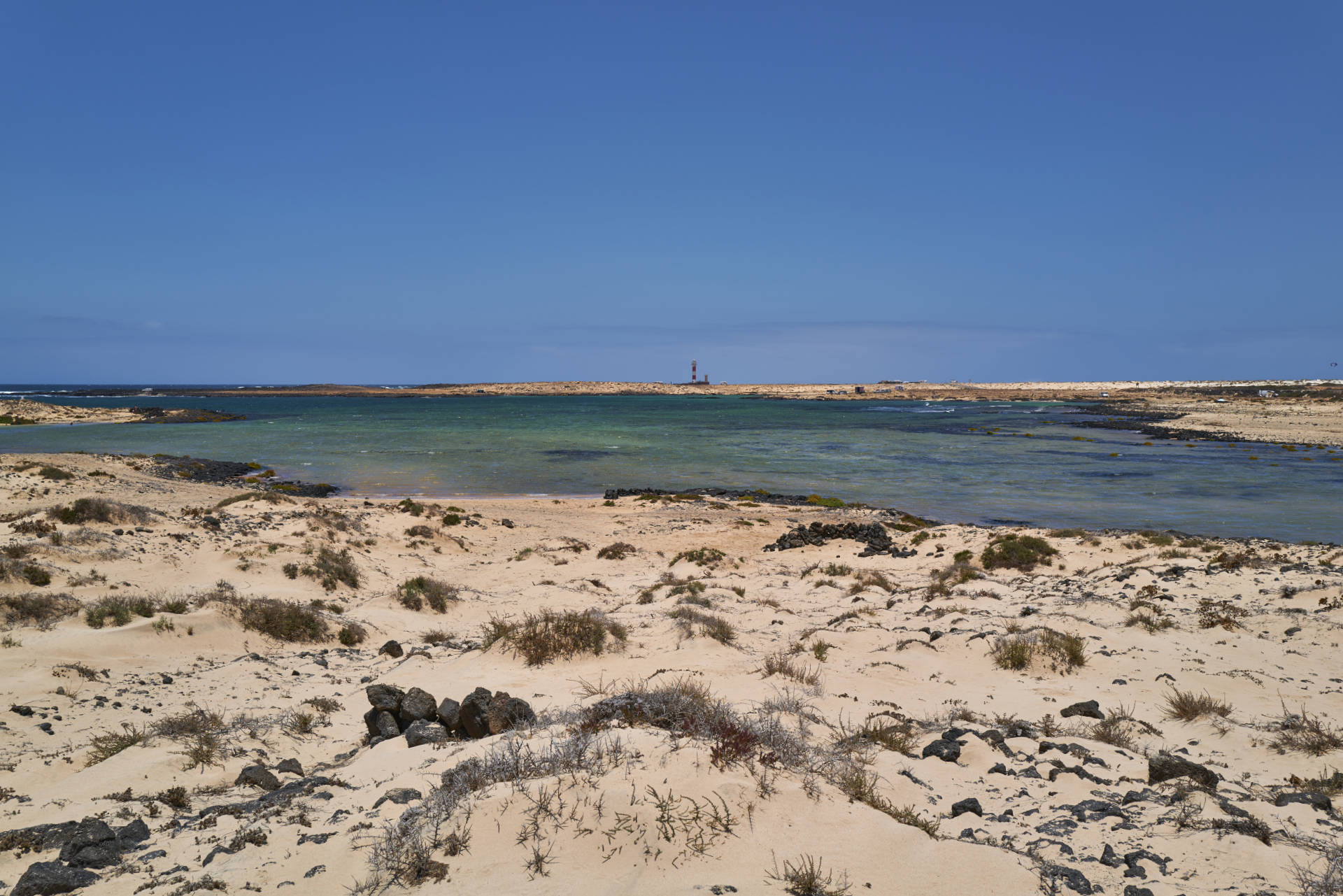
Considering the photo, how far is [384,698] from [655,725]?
287 cm

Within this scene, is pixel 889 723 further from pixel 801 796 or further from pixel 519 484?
pixel 519 484

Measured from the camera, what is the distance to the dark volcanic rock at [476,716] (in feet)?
20.3

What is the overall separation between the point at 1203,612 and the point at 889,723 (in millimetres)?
7409

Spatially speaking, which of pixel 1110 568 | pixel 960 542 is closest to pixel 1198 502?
pixel 960 542

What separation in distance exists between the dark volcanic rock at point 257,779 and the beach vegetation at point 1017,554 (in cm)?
1531

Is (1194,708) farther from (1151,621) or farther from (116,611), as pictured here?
(116,611)

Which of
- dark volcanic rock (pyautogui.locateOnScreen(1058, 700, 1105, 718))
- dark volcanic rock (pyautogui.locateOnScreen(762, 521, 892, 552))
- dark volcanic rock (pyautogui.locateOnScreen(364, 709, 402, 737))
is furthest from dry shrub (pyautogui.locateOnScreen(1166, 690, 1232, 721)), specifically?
dark volcanic rock (pyautogui.locateOnScreen(762, 521, 892, 552))

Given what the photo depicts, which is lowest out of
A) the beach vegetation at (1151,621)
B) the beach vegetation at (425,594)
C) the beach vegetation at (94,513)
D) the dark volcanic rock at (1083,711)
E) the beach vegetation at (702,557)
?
the beach vegetation at (702,557)

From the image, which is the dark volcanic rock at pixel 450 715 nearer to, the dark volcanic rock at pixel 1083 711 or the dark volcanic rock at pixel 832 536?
the dark volcanic rock at pixel 1083 711

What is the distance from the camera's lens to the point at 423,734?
620 cm

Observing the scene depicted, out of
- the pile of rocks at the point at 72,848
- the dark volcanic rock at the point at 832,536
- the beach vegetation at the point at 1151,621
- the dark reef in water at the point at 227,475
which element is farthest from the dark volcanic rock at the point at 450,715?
the dark reef in water at the point at 227,475

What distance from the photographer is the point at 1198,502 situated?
29.3 m

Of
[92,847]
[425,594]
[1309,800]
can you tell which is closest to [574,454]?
[425,594]

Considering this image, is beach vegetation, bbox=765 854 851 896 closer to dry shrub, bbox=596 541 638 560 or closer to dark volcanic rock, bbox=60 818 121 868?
dark volcanic rock, bbox=60 818 121 868
